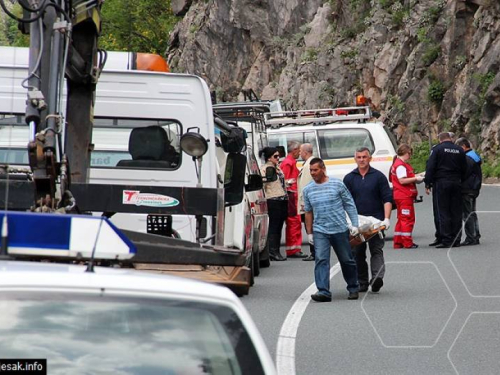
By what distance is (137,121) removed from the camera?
11.3 m

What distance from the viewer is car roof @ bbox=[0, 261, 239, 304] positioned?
3.79 m

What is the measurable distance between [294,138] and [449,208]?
19.4 ft

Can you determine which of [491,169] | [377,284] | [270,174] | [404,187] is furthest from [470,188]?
[491,169]

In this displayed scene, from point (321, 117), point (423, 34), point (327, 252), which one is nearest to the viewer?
point (327, 252)

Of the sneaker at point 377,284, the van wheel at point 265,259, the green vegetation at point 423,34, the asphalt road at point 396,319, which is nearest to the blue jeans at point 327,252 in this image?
the asphalt road at point 396,319

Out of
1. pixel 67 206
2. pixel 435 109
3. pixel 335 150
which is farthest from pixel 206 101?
pixel 435 109

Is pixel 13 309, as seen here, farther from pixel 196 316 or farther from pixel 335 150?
pixel 335 150

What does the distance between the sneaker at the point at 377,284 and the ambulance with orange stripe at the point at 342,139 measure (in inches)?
362

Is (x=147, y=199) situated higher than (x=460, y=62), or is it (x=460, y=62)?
(x=460, y=62)

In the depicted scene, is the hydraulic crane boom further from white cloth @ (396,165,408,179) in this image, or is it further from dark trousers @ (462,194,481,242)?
dark trousers @ (462,194,481,242)

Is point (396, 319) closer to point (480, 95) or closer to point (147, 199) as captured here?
point (147, 199)

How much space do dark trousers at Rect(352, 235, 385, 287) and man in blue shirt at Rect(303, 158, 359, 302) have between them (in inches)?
24.9

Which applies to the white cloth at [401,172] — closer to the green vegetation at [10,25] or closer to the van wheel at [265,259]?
Result: the van wheel at [265,259]

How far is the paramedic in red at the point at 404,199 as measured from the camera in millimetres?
19219
